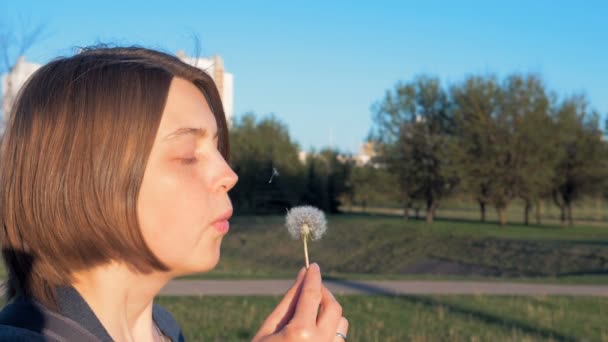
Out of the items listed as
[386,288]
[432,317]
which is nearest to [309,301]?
[432,317]

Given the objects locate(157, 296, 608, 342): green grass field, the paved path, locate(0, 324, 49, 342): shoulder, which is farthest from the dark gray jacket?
the paved path

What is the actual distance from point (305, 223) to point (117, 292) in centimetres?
46

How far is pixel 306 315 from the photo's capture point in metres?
1.46

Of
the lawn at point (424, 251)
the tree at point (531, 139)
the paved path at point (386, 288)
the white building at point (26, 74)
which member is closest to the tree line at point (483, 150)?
the tree at point (531, 139)

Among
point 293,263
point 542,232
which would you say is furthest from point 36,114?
point 542,232

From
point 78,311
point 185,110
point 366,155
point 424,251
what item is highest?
point 366,155

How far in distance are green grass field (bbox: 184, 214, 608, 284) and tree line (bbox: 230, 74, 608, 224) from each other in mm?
4262

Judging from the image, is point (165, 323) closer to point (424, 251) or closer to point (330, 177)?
Answer: point (424, 251)

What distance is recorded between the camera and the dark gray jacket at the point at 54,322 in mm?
1283

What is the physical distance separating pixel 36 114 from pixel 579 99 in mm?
40726

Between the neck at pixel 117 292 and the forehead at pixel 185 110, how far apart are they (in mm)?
321

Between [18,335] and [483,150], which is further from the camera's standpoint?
[483,150]

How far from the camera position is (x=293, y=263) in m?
25.7

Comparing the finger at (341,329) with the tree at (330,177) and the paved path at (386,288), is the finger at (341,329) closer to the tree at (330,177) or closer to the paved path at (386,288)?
the paved path at (386,288)
